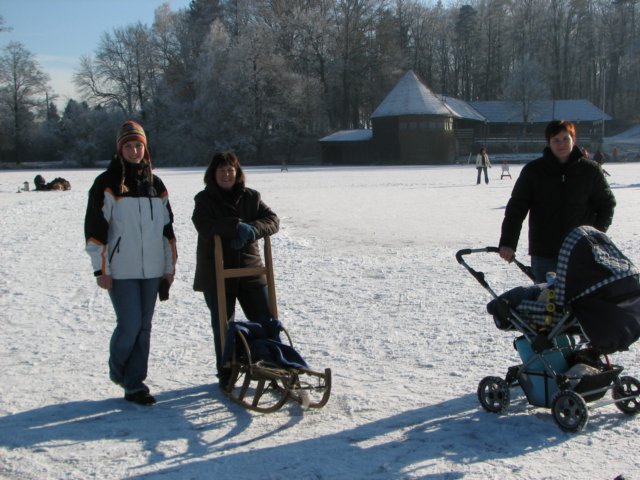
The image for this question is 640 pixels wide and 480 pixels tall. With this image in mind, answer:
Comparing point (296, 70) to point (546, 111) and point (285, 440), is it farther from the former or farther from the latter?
point (285, 440)

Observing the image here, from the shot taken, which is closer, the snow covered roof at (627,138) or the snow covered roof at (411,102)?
the snow covered roof at (411,102)

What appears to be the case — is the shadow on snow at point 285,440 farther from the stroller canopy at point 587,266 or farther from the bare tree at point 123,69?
the bare tree at point 123,69

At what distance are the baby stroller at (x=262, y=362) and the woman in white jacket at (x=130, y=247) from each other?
411 millimetres

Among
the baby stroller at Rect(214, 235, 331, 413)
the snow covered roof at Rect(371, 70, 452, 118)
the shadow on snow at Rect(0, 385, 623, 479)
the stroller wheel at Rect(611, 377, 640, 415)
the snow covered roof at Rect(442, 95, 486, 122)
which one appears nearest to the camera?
the shadow on snow at Rect(0, 385, 623, 479)

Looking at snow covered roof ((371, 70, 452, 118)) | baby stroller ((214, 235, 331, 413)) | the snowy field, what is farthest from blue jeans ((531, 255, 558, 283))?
snow covered roof ((371, 70, 452, 118))

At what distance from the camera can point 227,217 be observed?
4.33 m

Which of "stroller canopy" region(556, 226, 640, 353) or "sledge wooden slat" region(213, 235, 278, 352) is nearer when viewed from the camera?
"stroller canopy" region(556, 226, 640, 353)

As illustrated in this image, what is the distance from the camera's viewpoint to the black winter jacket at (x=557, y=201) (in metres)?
4.17

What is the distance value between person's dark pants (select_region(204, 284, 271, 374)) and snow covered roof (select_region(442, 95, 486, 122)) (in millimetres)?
57033

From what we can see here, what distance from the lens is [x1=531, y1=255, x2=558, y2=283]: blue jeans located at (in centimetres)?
432

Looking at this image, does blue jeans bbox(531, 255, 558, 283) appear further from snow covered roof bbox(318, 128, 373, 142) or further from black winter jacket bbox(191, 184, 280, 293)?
snow covered roof bbox(318, 128, 373, 142)

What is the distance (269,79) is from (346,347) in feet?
189

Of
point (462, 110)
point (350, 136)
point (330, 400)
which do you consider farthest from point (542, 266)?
point (462, 110)

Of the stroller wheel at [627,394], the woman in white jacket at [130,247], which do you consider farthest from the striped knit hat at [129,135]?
the stroller wheel at [627,394]
